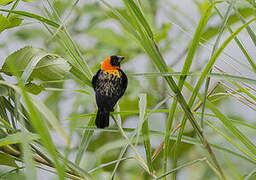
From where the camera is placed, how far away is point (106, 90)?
2.15 feet

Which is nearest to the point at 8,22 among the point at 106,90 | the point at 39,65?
the point at 39,65

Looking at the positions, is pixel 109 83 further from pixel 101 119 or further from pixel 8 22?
pixel 8 22

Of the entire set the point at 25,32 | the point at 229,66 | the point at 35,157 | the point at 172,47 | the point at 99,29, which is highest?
the point at 25,32

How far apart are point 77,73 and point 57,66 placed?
0.04 meters

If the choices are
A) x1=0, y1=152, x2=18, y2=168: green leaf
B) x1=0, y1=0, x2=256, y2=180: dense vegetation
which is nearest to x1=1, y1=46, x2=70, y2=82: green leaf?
x1=0, y1=0, x2=256, y2=180: dense vegetation

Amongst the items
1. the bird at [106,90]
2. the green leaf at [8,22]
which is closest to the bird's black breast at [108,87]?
the bird at [106,90]

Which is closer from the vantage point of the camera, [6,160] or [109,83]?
[6,160]

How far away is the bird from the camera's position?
2.06ft

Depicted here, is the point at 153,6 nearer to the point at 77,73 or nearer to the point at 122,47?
the point at 122,47

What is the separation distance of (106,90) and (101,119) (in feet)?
0.19

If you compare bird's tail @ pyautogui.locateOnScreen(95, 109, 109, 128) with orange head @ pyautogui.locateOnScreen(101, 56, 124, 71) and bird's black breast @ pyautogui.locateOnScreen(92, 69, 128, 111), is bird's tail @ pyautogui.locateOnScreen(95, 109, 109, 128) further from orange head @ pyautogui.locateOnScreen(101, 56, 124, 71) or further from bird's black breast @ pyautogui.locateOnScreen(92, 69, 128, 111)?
orange head @ pyautogui.locateOnScreen(101, 56, 124, 71)

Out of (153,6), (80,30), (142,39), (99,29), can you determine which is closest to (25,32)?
(80,30)

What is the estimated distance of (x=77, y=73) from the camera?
0.60 meters

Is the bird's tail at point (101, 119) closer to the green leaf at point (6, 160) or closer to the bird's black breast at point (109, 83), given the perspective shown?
the bird's black breast at point (109, 83)
